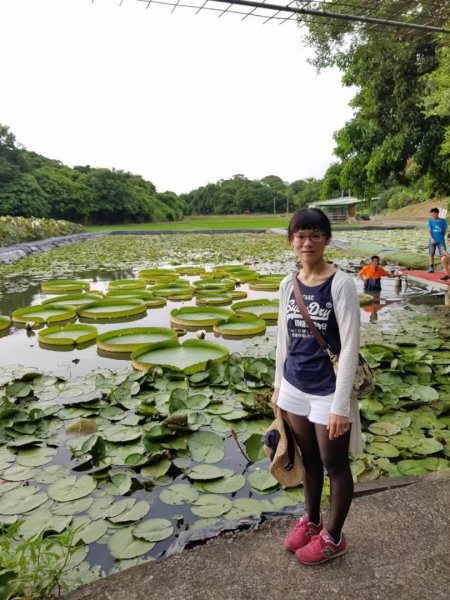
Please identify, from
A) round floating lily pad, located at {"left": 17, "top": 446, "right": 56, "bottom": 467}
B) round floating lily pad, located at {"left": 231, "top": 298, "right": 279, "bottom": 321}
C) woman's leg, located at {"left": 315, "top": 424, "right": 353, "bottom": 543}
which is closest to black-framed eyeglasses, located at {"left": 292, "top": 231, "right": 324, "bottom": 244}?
woman's leg, located at {"left": 315, "top": 424, "right": 353, "bottom": 543}

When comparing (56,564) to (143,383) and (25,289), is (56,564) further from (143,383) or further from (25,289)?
(25,289)

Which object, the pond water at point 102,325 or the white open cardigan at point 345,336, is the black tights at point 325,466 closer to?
the white open cardigan at point 345,336

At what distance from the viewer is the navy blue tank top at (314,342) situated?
4.77 ft

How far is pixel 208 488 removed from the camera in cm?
221

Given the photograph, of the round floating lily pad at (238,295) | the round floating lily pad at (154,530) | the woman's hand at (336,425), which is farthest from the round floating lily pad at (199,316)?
the woman's hand at (336,425)

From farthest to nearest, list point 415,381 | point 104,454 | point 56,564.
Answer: point 415,381
point 104,454
point 56,564

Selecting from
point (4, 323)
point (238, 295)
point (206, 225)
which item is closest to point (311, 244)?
point (4, 323)

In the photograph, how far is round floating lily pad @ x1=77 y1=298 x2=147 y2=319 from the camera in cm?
597

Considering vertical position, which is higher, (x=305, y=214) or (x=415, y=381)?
(x=305, y=214)

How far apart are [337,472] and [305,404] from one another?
9.5 inches

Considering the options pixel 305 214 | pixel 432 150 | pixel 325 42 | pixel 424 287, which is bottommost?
pixel 424 287

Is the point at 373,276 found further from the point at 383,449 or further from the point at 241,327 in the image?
the point at 383,449

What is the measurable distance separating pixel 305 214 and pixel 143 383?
7.83 feet

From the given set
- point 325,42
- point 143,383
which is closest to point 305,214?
point 143,383
